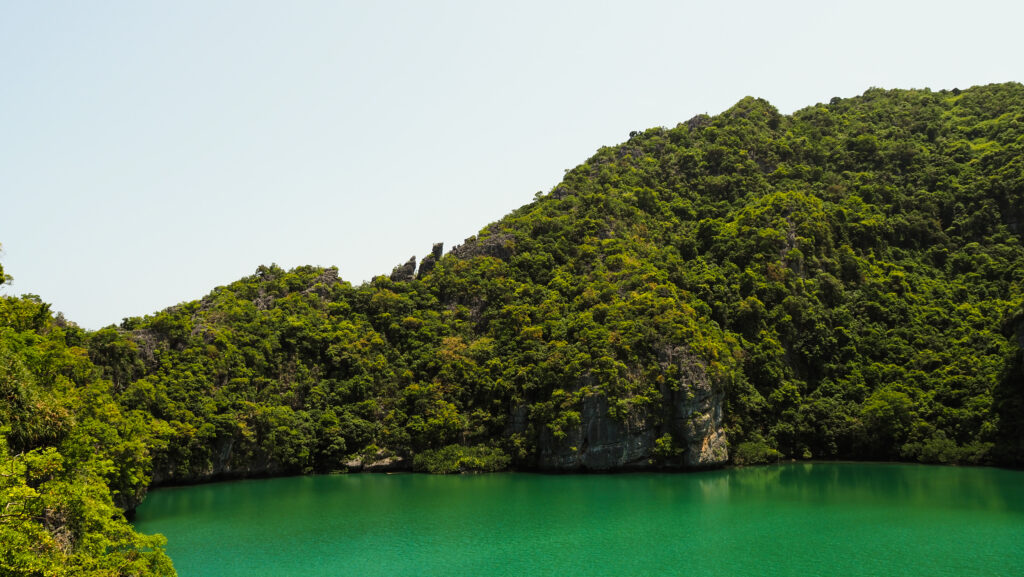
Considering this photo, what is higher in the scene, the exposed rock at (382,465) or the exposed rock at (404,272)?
the exposed rock at (404,272)

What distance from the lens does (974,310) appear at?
59.6 m

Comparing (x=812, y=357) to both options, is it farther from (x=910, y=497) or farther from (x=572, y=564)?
(x=572, y=564)

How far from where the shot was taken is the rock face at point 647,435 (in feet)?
167

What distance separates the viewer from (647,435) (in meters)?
51.5

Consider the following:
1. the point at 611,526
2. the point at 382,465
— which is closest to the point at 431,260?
the point at 382,465

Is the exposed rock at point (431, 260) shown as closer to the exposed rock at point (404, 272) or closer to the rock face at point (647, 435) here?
the exposed rock at point (404, 272)

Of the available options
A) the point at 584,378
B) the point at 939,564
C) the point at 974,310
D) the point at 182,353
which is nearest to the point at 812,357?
the point at 974,310

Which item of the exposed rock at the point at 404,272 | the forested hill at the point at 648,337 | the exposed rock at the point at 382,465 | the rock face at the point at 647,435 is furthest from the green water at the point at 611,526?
the exposed rock at the point at 404,272

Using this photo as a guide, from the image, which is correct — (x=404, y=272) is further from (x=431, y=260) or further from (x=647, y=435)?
(x=647, y=435)

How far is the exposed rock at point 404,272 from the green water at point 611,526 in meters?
31.1

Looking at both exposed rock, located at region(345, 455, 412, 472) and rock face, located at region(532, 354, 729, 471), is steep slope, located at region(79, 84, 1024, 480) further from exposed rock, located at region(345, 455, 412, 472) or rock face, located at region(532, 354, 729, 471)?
exposed rock, located at region(345, 455, 412, 472)

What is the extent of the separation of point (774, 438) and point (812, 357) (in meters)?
10.0

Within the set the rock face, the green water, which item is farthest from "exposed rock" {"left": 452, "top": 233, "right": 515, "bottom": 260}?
the green water

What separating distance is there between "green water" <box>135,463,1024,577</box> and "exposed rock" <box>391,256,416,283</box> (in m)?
31.1
